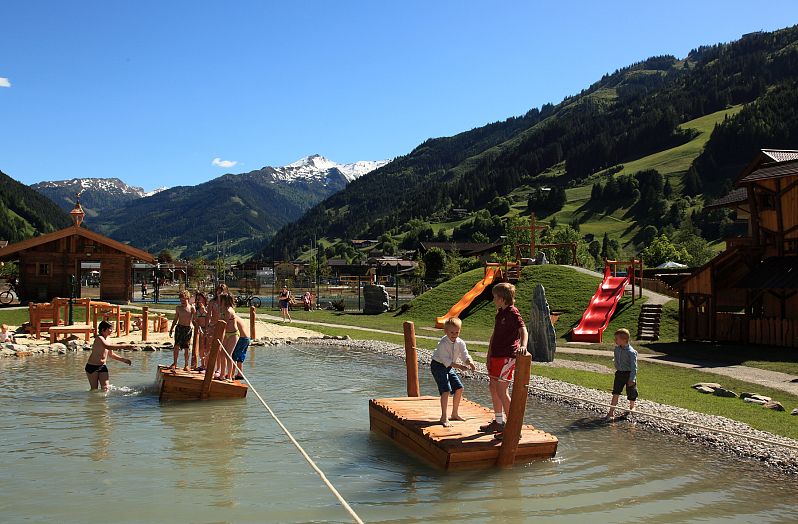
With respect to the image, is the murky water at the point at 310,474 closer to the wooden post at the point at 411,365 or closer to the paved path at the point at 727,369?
the wooden post at the point at 411,365

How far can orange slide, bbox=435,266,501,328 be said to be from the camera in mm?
40594

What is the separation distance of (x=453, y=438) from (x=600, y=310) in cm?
2599

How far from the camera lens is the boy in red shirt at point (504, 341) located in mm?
10656

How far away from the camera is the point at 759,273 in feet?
91.5

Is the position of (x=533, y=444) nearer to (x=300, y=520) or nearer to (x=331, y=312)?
(x=300, y=520)

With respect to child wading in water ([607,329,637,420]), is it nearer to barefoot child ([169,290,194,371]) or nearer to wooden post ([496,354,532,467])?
wooden post ([496,354,532,467])

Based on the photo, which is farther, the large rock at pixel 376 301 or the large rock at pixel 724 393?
the large rock at pixel 376 301

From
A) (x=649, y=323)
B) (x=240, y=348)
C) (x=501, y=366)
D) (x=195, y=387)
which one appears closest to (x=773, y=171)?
(x=649, y=323)

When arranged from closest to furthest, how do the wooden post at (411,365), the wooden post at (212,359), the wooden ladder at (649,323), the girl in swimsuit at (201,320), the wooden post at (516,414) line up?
the wooden post at (516,414) < the wooden post at (411,365) < the wooden post at (212,359) < the girl in swimsuit at (201,320) < the wooden ladder at (649,323)

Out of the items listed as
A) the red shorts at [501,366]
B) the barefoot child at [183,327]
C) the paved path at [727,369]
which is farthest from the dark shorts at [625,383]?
the barefoot child at [183,327]

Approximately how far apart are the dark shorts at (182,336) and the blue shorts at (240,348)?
2143 mm

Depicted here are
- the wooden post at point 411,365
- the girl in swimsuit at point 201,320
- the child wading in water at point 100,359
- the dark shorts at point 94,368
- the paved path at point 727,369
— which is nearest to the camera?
the wooden post at point 411,365

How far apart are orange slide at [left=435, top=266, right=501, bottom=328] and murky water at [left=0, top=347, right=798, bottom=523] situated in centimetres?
2382

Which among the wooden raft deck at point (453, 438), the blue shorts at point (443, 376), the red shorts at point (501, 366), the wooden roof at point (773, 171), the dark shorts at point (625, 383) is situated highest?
the wooden roof at point (773, 171)
